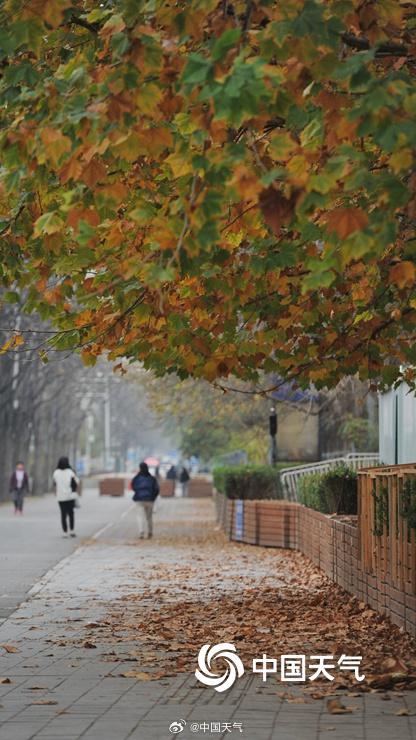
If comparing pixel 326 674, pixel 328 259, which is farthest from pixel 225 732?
pixel 328 259

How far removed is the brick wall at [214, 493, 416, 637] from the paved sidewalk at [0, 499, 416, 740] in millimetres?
445

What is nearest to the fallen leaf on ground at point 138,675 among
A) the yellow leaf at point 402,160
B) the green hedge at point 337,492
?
the yellow leaf at point 402,160

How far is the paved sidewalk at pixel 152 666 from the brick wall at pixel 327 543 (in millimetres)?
445

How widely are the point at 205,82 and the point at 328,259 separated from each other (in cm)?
123

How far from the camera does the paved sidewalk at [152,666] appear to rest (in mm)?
8011

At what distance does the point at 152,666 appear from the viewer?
415 inches

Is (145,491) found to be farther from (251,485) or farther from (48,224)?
(48,224)

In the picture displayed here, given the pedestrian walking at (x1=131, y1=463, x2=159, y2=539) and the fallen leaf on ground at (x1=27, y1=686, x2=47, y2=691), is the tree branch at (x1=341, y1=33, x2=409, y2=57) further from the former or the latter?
the pedestrian walking at (x1=131, y1=463, x2=159, y2=539)

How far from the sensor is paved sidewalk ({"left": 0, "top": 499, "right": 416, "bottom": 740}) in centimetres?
801

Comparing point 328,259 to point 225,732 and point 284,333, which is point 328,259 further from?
point 284,333

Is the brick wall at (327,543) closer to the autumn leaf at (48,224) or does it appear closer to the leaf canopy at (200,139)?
the leaf canopy at (200,139)

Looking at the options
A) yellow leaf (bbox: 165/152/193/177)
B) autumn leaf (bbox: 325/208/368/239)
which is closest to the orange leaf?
yellow leaf (bbox: 165/152/193/177)

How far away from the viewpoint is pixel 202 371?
45.4ft

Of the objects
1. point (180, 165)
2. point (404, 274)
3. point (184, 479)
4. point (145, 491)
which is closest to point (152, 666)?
point (404, 274)
